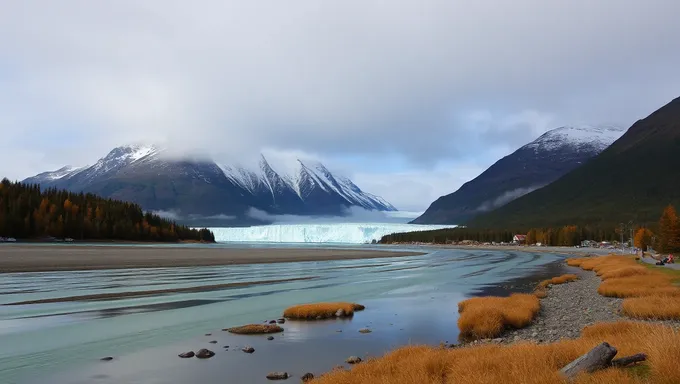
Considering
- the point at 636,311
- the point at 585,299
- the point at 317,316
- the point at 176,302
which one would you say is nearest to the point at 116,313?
the point at 176,302

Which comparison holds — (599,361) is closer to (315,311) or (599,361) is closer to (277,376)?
(277,376)

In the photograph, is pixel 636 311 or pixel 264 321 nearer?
pixel 636 311

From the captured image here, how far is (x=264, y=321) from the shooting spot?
24.9 m

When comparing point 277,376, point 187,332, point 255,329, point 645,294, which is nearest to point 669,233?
point 645,294

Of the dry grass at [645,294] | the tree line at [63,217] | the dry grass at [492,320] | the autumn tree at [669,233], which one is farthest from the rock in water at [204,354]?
the tree line at [63,217]

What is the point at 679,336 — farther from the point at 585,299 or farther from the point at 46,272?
the point at 46,272

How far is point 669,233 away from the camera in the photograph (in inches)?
3356

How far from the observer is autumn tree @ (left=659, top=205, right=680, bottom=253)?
84.2m

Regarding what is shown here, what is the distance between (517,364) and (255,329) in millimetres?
14157

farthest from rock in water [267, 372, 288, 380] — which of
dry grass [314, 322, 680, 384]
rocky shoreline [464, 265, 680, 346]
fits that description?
rocky shoreline [464, 265, 680, 346]

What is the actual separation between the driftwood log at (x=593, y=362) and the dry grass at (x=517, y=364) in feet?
0.95

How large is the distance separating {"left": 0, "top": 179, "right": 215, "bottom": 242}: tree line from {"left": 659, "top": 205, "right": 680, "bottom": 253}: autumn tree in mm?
141569

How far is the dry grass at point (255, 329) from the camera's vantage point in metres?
21.9

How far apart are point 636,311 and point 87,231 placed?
146 m
